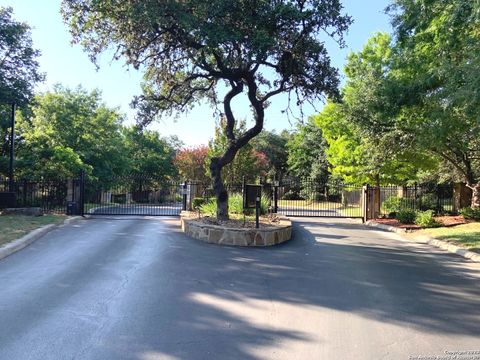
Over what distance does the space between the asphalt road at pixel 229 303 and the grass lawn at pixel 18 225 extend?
0.71 metres

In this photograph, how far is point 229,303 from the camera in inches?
245

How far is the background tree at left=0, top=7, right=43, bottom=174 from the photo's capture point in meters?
20.3

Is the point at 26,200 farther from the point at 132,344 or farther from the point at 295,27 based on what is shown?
the point at 132,344

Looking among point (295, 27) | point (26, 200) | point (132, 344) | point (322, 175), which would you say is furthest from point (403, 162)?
point (322, 175)

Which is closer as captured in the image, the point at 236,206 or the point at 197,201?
the point at 236,206

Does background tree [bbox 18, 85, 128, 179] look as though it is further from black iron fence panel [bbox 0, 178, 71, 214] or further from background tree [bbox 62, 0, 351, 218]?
background tree [bbox 62, 0, 351, 218]

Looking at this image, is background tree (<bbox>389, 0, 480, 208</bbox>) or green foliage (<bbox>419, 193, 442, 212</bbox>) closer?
background tree (<bbox>389, 0, 480, 208</bbox>)

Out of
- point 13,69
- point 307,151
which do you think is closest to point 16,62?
point 13,69

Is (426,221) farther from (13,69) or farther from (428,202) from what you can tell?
(13,69)

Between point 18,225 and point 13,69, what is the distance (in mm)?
12190

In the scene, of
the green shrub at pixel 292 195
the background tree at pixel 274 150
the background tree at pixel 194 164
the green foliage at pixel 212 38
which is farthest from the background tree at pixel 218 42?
the background tree at pixel 274 150

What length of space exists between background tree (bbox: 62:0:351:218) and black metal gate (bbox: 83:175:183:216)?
6267mm

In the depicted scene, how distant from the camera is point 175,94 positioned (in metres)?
15.9

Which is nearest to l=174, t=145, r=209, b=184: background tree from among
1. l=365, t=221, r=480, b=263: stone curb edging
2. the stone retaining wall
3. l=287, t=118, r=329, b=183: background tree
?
l=287, t=118, r=329, b=183: background tree
